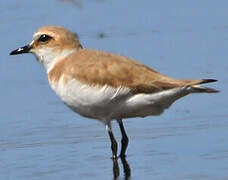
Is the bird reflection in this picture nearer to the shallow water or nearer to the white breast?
the shallow water

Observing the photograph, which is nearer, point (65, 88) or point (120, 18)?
point (65, 88)

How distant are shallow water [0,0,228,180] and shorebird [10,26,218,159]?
1.57 ft

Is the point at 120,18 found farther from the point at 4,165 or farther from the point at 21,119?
the point at 4,165

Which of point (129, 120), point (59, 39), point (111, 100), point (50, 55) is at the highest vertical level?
point (59, 39)

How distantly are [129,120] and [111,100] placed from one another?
5.19ft

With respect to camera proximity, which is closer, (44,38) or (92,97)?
(92,97)

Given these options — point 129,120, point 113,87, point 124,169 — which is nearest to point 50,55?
point 113,87

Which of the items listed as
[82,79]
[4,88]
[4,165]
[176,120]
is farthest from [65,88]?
[4,88]

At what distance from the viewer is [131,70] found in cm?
999

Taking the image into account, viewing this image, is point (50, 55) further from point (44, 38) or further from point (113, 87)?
point (113, 87)

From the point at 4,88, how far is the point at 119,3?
506 centimetres

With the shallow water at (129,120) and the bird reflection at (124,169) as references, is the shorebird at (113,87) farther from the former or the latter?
the shallow water at (129,120)

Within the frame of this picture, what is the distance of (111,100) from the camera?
391 inches

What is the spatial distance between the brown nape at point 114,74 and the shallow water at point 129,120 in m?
0.74
